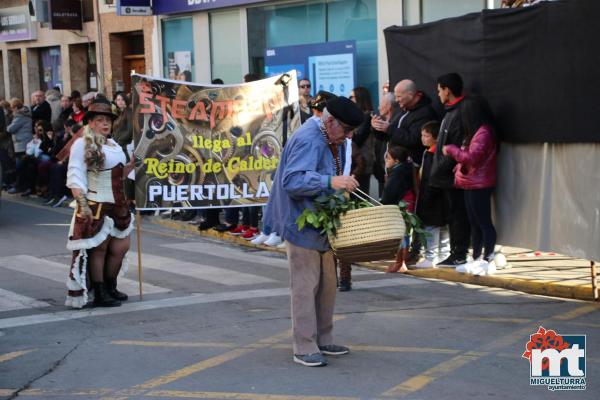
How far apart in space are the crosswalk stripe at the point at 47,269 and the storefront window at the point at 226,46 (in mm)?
8429

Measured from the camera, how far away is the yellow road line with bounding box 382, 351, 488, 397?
6152 mm

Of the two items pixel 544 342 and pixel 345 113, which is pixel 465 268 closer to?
pixel 544 342

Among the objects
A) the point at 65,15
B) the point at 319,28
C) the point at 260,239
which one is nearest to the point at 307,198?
the point at 260,239

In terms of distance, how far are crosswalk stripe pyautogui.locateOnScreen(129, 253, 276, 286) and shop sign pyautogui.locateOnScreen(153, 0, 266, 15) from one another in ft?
26.0

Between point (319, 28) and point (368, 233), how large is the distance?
11012 mm

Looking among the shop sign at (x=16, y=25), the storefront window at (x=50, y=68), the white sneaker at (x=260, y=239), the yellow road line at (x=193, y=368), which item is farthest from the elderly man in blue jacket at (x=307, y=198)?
the shop sign at (x=16, y=25)

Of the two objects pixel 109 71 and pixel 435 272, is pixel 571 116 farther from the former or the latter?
pixel 109 71

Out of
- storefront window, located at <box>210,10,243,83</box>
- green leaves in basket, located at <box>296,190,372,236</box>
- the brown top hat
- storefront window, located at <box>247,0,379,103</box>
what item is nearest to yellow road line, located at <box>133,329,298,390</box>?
green leaves in basket, located at <box>296,190,372,236</box>

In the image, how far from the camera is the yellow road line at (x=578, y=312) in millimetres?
8336

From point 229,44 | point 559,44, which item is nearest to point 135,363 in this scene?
point 559,44

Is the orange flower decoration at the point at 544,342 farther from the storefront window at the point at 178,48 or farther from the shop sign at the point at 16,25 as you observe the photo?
the shop sign at the point at 16,25

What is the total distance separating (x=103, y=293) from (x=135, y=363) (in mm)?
2128

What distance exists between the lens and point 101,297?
898cm

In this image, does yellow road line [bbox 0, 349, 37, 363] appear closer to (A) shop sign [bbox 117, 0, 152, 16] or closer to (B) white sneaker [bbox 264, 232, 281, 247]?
(B) white sneaker [bbox 264, 232, 281, 247]
